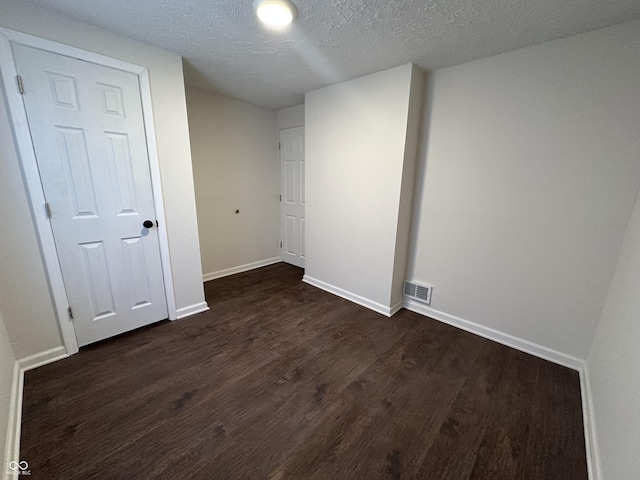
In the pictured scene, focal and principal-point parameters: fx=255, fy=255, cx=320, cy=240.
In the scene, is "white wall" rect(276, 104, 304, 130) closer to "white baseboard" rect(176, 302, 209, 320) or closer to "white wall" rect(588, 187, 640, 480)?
"white baseboard" rect(176, 302, 209, 320)

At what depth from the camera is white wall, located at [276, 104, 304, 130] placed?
3531 mm

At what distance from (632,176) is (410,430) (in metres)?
2.08

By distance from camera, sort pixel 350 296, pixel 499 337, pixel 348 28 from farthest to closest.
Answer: pixel 350 296, pixel 499 337, pixel 348 28

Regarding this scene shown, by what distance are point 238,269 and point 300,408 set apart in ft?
8.26

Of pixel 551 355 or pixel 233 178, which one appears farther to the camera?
pixel 233 178

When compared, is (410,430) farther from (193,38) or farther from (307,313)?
(193,38)

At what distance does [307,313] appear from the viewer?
263cm

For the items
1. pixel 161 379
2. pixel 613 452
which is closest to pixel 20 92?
pixel 161 379

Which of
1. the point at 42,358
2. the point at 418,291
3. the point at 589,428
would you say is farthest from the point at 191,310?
the point at 589,428

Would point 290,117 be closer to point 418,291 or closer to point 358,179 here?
point 358,179

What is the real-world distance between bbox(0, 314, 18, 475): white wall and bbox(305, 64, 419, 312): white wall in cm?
254

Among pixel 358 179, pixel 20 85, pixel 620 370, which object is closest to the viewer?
pixel 620 370

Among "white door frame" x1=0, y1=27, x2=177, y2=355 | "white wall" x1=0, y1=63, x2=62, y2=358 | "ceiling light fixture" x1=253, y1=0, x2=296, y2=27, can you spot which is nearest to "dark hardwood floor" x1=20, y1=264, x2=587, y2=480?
"white wall" x1=0, y1=63, x2=62, y2=358

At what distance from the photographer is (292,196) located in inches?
154
